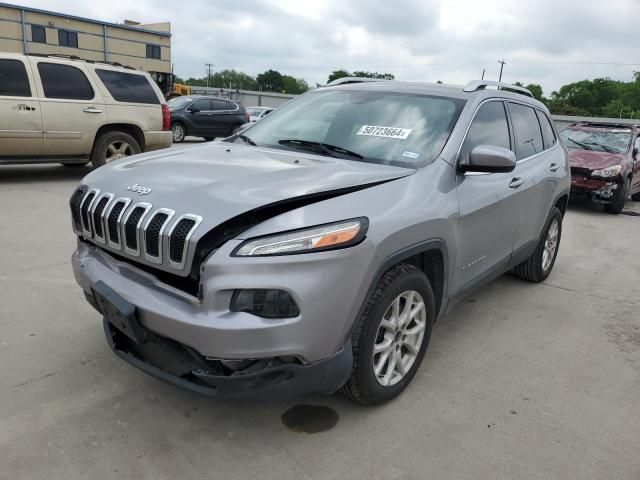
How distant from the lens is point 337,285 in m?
2.23

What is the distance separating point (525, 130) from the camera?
4.36 m

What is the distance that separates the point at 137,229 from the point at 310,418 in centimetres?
130

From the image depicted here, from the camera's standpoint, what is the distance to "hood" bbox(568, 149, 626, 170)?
9195 millimetres

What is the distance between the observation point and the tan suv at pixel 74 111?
7805 mm

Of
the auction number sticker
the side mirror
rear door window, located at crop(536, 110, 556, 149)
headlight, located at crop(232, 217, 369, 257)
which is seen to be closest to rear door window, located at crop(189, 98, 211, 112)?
rear door window, located at crop(536, 110, 556, 149)

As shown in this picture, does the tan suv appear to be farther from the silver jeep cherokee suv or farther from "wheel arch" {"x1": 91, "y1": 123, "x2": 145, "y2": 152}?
the silver jeep cherokee suv

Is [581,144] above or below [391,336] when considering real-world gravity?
above

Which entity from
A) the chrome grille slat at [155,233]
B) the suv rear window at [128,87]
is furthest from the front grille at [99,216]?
the suv rear window at [128,87]

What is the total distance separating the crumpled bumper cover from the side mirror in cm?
133

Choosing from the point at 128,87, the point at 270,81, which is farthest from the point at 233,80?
the point at 128,87

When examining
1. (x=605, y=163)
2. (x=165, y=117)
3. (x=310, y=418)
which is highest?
(x=165, y=117)

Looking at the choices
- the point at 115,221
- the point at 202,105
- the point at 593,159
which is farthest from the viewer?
the point at 202,105

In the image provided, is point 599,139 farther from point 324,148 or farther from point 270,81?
point 270,81

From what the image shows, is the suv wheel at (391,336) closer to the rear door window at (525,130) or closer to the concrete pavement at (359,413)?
the concrete pavement at (359,413)
